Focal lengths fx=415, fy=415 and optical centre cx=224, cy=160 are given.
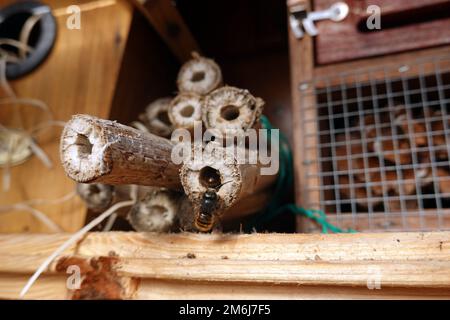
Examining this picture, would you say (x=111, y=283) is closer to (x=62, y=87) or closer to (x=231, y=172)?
(x=231, y=172)

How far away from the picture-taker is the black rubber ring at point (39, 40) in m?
1.16

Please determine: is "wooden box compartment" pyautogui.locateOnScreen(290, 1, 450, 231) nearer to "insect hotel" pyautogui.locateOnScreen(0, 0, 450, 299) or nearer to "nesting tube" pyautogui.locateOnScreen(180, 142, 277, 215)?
"insect hotel" pyautogui.locateOnScreen(0, 0, 450, 299)

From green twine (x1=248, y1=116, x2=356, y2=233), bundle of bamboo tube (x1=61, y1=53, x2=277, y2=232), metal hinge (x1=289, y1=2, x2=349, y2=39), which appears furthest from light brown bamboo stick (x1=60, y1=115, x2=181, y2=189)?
metal hinge (x1=289, y1=2, x2=349, y2=39)

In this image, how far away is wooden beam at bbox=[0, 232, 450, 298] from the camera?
518 millimetres

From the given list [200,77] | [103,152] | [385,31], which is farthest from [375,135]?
[103,152]

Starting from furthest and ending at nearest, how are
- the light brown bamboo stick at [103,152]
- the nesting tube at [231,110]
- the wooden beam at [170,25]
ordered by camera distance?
the wooden beam at [170,25]
the nesting tube at [231,110]
the light brown bamboo stick at [103,152]

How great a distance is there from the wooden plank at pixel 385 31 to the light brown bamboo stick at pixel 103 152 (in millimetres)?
548

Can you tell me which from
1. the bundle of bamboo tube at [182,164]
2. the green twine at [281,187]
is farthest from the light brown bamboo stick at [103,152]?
the green twine at [281,187]

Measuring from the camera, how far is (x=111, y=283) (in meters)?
0.62

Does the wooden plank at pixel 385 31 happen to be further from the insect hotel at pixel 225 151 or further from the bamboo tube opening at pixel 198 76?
the bamboo tube opening at pixel 198 76

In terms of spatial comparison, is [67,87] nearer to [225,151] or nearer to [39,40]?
[39,40]

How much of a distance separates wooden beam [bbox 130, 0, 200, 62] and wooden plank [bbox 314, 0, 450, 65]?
397mm

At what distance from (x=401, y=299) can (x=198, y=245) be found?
0.91ft

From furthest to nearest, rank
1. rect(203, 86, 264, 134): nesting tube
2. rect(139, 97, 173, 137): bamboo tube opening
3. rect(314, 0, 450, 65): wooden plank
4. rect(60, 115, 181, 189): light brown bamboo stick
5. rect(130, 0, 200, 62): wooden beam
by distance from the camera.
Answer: rect(130, 0, 200, 62): wooden beam → rect(139, 97, 173, 137): bamboo tube opening → rect(314, 0, 450, 65): wooden plank → rect(203, 86, 264, 134): nesting tube → rect(60, 115, 181, 189): light brown bamboo stick
